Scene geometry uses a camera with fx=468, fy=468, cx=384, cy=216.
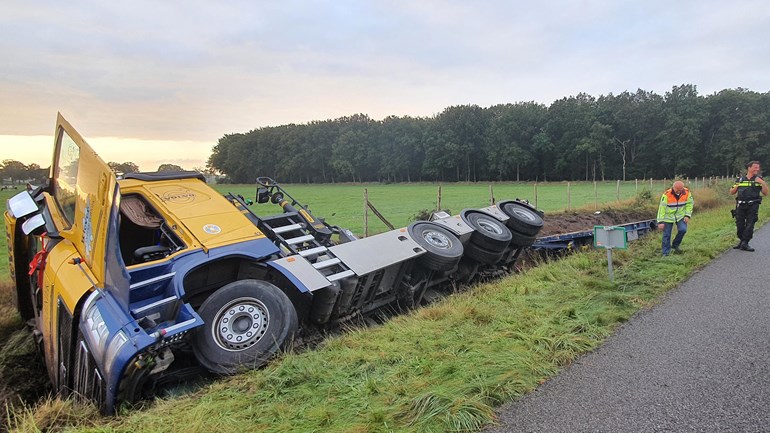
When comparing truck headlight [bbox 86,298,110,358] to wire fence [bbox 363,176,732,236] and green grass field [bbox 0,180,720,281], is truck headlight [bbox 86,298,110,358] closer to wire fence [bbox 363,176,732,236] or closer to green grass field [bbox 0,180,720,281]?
green grass field [bbox 0,180,720,281]

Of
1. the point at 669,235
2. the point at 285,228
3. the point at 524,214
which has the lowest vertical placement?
the point at 669,235

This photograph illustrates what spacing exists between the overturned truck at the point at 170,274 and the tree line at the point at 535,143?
72477 millimetres

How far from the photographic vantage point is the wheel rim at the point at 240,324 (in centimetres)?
422

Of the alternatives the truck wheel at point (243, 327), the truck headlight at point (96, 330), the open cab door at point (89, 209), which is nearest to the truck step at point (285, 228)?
the truck wheel at point (243, 327)

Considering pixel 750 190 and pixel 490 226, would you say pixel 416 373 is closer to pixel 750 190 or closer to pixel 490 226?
pixel 490 226

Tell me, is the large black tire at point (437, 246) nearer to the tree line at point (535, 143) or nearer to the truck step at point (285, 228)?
the truck step at point (285, 228)

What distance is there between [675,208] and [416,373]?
6.85 m

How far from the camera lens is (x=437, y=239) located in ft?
21.7

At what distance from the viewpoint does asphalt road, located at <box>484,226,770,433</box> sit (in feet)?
8.57

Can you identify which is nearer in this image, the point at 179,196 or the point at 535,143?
the point at 179,196

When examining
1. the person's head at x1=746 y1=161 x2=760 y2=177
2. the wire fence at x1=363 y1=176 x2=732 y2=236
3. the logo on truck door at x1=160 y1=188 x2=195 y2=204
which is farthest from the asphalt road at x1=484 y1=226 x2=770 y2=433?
the wire fence at x1=363 y1=176 x2=732 y2=236

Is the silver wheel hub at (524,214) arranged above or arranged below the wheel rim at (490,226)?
above

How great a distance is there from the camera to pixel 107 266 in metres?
3.70

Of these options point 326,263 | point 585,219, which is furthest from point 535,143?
point 326,263
